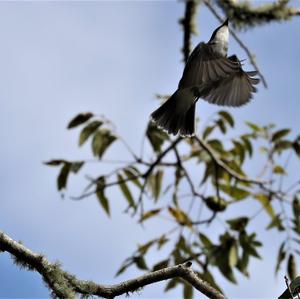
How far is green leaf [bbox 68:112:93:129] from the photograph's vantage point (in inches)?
179

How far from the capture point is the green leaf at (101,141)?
4.63 m

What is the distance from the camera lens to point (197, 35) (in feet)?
12.7

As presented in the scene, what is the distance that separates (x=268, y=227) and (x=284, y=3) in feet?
6.77

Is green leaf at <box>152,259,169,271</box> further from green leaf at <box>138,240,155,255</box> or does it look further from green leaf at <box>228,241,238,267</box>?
green leaf at <box>228,241,238,267</box>

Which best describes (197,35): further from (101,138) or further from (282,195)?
(282,195)

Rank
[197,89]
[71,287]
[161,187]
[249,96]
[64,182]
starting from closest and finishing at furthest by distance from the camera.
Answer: [71,287] < [197,89] < [249,96] < [64,182] < [161,187]

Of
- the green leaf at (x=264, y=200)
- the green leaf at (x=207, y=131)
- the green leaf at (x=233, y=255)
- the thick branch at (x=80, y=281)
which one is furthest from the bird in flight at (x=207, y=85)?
the thick branch at (x=80, y=281)

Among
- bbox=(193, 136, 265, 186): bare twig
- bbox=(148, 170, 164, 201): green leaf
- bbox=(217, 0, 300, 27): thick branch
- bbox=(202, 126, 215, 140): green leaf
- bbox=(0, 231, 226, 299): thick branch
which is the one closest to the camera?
bbox=(0, 231, 226, 299): thick branch

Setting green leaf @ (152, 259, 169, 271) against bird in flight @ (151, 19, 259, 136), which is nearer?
bird in flight @ (151, 19, 259, 136)

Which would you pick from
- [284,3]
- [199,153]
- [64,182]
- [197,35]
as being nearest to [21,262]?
[284,3]

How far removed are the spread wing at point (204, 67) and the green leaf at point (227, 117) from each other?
55.2 inches

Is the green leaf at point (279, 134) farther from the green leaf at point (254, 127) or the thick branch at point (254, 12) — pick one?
the thick branch at point (254, 12)

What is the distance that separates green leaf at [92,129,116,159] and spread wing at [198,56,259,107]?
920 mm

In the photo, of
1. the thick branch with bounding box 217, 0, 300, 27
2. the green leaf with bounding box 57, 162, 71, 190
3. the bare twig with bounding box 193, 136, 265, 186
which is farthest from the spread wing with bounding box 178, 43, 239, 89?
the green leaf with bounding box 57, 162, 71, 190
